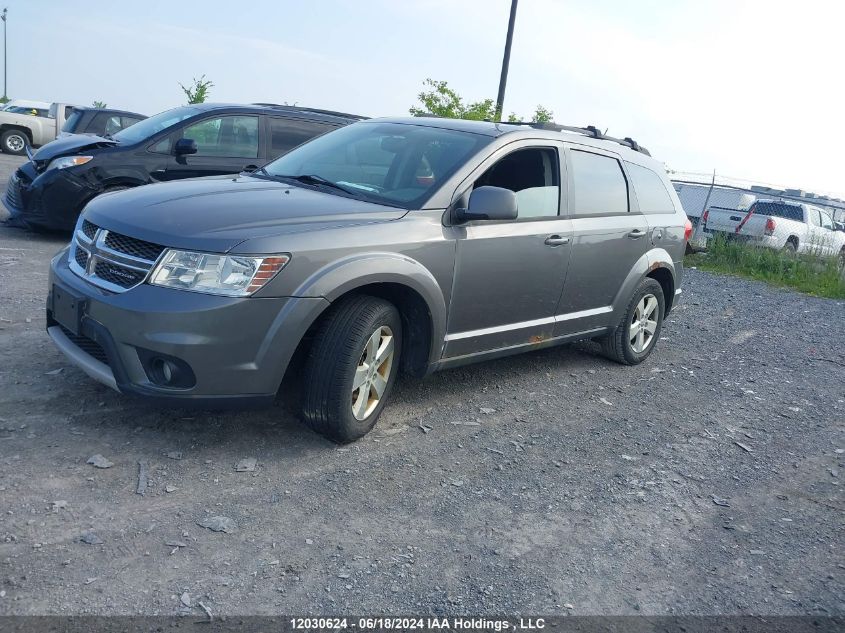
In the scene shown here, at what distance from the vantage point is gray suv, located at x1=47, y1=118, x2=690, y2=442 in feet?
12.1

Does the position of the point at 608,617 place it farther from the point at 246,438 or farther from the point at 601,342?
the point at 601,342

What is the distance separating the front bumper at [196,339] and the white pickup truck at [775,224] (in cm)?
1273

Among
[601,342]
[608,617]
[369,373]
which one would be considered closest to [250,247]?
[369,373]

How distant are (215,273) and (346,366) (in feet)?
2.58

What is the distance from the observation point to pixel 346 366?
399 cm

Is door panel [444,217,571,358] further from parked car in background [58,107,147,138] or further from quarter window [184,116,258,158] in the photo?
parked car in background [58,107,147,138]

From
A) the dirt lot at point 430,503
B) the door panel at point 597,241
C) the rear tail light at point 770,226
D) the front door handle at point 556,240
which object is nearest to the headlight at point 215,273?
the dirt lot at point 430,503

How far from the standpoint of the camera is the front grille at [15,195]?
8672mm

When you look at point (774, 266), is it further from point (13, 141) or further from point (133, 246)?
point (13, 141)

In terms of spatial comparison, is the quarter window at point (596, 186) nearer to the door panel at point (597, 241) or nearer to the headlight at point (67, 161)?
the door panel at point (597, 241)

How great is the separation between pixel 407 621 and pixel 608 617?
30.8 inches

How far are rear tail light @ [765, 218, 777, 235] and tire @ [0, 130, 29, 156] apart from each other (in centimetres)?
1934

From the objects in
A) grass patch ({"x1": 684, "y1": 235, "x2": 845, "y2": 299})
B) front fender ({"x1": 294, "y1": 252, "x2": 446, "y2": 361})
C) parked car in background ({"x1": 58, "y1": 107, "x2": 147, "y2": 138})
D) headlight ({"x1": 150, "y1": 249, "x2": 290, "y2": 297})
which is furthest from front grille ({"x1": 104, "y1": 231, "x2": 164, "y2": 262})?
parked car in background ({"x1": 58, "y1": 107, "x2": 147, "y2": 138})

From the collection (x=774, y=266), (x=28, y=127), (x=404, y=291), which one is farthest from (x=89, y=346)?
(x=28, y=127)
